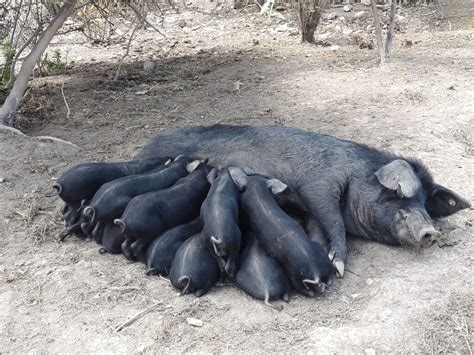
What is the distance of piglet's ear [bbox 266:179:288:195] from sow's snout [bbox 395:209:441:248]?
2.19 feet

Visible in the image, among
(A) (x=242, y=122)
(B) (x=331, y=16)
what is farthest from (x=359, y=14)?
(A) (x=242, y=122)

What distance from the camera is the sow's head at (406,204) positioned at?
313 centimetres

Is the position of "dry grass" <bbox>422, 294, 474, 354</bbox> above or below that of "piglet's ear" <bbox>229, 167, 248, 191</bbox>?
below

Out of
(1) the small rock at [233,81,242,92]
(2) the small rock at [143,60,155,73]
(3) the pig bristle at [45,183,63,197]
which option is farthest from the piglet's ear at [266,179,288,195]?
(2) the small rock at [143,60,155,73]

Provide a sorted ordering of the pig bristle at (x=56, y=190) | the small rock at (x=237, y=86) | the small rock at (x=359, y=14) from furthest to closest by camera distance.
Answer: the small rock at (x=359, y=14) → the small rock at (x=237, y=86) → the pig bristle at (x=56, y=190)

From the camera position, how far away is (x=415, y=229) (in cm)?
309

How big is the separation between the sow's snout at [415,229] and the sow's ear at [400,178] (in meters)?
0.11

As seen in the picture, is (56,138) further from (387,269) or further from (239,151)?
(387,269)

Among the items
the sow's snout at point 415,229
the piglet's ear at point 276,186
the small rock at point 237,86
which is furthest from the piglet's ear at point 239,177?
the small rock at point 237,86

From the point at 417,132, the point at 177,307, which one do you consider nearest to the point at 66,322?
the point at 177,307

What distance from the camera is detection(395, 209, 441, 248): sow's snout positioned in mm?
3025

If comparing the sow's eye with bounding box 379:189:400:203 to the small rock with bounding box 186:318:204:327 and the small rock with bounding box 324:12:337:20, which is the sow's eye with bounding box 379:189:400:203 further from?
the small rock with bounding box 324:12:337:20

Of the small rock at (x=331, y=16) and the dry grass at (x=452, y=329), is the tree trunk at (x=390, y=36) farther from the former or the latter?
the dry grass at (x=452, y=329)

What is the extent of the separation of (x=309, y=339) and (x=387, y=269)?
74cm
